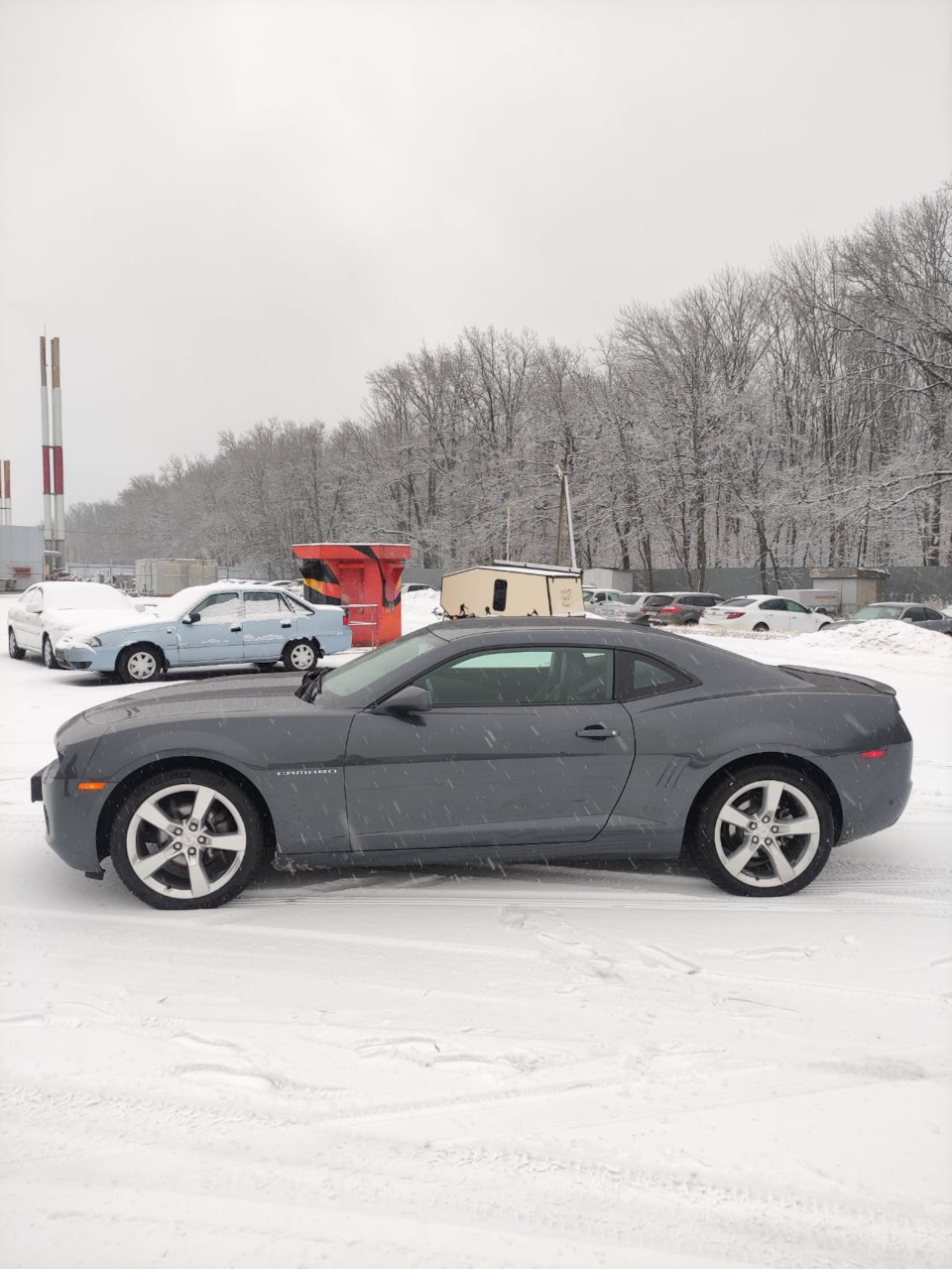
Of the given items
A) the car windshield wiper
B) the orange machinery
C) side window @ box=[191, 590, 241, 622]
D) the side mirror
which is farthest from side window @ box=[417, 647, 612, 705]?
the orange machinery

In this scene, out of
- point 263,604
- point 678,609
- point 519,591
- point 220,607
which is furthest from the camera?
point 678,609

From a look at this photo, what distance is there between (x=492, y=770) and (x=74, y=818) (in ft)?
6.24

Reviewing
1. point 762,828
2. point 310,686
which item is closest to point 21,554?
point 310,686

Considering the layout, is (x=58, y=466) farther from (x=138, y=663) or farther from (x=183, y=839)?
(x=183, y=839)

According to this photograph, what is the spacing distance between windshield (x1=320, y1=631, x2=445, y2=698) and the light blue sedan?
841 centimetres

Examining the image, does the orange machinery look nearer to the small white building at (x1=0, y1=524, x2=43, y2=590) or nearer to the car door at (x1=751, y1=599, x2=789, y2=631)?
the car door at (x1=751, y1=599, x2=789, y2=631)

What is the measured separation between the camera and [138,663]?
12766 millimetres

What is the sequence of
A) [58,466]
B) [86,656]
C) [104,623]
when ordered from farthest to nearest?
[58,466], [104,623], [86,656]

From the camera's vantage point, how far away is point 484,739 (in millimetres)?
4371

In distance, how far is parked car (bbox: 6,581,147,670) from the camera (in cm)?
1406

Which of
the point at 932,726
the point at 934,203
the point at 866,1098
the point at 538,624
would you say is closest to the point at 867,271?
the point at 934,203

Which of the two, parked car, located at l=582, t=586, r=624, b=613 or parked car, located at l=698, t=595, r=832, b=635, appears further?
parked car, located at l=582, t=586, r=624, b=613

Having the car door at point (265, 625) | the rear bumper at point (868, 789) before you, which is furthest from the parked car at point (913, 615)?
the rear bumper at point (868, 789)

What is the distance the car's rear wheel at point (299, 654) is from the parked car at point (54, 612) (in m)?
2.27
